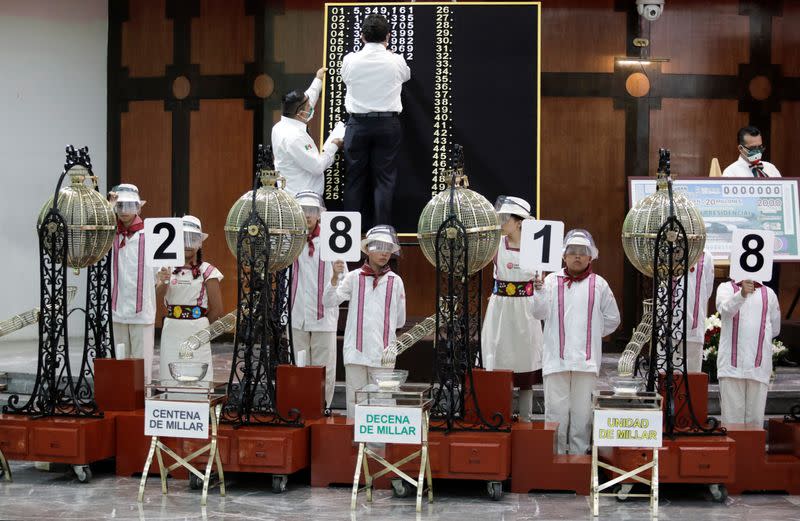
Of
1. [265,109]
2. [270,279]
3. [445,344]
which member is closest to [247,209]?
[270,279]

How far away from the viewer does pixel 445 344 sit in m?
7.61

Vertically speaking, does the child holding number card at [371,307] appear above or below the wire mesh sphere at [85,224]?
below

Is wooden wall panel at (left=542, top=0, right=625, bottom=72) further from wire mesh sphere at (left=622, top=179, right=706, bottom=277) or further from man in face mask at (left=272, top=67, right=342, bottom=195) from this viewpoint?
wire mesh sphere at (left=622, top=179, right=706, bottom=277)

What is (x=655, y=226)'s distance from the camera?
7.60m

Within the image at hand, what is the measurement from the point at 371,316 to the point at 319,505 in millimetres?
1568

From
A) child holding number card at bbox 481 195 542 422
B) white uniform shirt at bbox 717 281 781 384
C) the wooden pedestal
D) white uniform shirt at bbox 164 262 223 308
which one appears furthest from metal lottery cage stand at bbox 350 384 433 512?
white uniform shirt at bbox 717 281 781 384

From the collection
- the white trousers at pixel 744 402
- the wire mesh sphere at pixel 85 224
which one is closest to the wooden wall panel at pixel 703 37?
the white trousers at pixel 744 402

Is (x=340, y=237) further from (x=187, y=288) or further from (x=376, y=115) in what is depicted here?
(x=376, y=115)

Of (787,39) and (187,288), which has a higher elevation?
(787,39)

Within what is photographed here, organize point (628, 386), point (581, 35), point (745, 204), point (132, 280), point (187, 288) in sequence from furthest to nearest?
point (581, 35) < point (745, 204) < point (132, 280) < point (187, 288) < point (628, 386)

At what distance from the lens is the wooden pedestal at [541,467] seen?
24.5 ft

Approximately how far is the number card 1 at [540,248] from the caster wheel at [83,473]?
2.99 meters

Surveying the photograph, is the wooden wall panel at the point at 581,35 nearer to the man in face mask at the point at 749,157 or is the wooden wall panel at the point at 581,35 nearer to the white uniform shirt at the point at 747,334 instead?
the man in face mask at the point at 749,157

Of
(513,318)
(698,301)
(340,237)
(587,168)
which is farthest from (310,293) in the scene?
(587,168)
